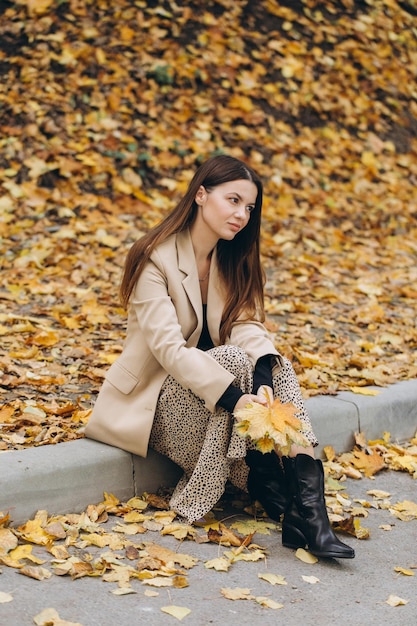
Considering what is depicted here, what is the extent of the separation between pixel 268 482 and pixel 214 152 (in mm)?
5401

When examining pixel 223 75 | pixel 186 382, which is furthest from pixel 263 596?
pixel 223 75

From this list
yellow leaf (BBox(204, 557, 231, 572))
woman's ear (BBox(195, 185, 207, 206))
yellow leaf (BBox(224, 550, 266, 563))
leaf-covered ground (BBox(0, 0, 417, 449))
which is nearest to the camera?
yellow leaf (BBox(204, 557, 231, 572))

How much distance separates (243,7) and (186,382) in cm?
724

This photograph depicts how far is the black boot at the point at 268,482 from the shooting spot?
3293 mm

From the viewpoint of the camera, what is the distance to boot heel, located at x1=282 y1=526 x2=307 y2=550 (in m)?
3.02

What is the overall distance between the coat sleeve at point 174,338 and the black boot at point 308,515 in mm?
389

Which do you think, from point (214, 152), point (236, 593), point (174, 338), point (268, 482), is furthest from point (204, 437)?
point (214, 152)

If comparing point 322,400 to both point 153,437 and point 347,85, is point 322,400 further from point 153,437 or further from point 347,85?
point 347,85

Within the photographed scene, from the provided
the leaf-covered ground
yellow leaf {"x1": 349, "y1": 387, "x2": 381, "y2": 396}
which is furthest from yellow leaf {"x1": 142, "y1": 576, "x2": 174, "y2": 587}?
yellow leaf {"x1": 349, "y1": 387, "x2": 381, "y2": 396}

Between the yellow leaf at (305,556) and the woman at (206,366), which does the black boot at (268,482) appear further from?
the yellow leaf at (305,556)

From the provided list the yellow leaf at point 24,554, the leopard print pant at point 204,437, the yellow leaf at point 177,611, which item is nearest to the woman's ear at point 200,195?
the leopard print pant at point 204,437

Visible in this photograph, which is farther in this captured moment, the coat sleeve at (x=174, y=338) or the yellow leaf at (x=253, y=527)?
the yellow leaf at (x=253, y=527)

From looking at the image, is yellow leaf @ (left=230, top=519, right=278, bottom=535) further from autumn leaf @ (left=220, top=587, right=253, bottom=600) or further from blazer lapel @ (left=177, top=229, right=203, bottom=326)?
blazer lapel @ (left=177, top=229, right=203, bottom=326)

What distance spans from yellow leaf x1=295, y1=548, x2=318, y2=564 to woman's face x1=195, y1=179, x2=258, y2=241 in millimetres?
1245
